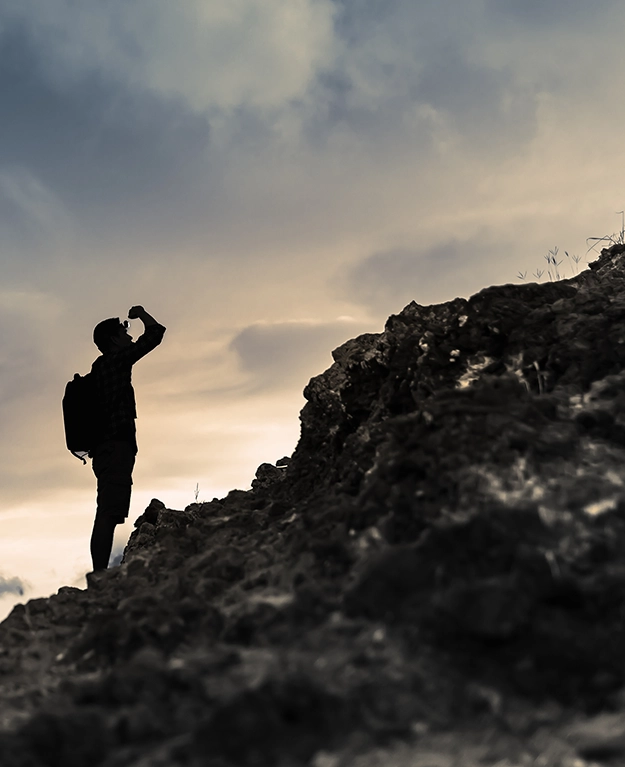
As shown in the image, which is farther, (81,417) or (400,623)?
(81,417)

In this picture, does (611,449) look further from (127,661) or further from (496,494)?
(127,661)

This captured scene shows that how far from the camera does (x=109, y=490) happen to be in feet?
20.4

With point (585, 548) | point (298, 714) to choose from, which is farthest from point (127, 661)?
point (585, 548)

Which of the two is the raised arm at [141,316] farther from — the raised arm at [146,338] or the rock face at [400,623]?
the rock face at [400,623]

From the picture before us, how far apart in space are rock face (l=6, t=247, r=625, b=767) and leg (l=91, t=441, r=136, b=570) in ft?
8.73

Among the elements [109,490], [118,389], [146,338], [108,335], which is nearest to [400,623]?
[109,490]

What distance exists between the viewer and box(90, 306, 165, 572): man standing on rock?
6.21 m

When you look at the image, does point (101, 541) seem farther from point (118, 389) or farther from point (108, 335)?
point (108, 335)

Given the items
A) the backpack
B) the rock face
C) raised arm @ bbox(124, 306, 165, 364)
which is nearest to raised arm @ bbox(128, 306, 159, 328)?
raised arm @ bbox(124, 306, 165, 364)

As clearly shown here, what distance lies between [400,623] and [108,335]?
5061 mm

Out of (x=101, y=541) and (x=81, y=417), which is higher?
(x=81, y=417)

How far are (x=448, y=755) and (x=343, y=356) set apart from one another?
11.9 ft

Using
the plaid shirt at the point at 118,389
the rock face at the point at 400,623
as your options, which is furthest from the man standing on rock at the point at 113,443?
the rock face at the point at 400,623

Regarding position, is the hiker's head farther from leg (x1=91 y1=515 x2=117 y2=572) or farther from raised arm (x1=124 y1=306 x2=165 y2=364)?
leg (x1=91 y1=515 x2=117 y2=572)
